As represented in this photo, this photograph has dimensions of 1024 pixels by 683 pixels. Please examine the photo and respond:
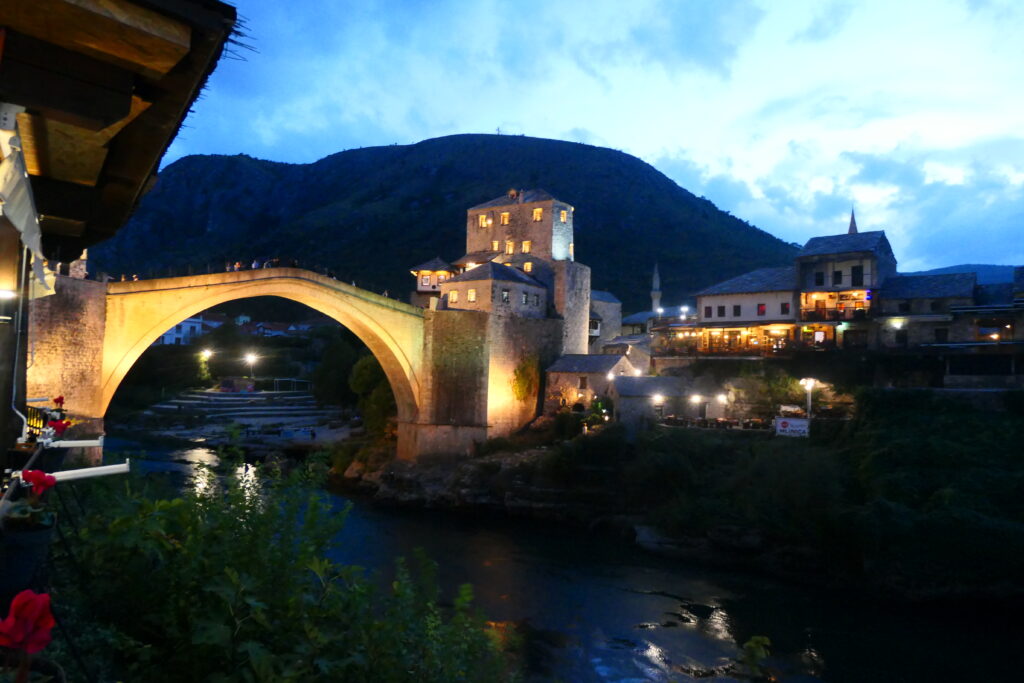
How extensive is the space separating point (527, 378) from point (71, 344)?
2193 centimetres

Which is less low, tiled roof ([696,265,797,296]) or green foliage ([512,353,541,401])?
tiled roof ([696,265,797,296])

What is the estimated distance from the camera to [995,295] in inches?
1250

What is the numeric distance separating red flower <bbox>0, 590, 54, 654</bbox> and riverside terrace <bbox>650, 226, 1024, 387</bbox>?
33.6m

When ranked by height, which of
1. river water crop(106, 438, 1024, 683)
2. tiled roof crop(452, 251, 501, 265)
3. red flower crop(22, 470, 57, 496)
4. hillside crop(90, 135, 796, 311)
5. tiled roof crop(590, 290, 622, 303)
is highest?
hillside crop(90, 135, 796, 311)

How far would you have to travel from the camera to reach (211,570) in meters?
4.69

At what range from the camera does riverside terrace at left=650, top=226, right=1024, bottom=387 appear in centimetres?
2934

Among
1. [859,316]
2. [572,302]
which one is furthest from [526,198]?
[859,316]

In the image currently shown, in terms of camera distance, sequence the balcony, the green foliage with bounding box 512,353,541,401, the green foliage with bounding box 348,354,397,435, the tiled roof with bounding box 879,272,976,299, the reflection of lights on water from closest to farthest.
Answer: the reflection of lights on water
the tiled roof with bounding box 879,272,976,299
the balcony
the green foliage with bounding box 512,353,541,401
the green foliage with bounding box 348,354,397,435

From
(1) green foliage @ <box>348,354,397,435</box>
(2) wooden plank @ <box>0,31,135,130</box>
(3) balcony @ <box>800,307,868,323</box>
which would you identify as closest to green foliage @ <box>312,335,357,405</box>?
(1) green foliage @ <box>348,354,397,435</box>

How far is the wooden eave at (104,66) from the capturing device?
2.39 metres

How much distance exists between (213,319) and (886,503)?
76.5m

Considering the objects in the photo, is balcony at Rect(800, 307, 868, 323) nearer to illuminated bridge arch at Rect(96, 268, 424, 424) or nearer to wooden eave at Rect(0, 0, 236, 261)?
illuminated bridge arch at Rect(96, 268, 424, 424)

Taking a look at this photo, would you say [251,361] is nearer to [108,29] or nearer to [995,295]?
[995,295]

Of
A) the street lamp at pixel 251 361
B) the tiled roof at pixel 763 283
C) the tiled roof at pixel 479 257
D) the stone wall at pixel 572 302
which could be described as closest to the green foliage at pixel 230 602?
the tiled roof at pixel 763 283
